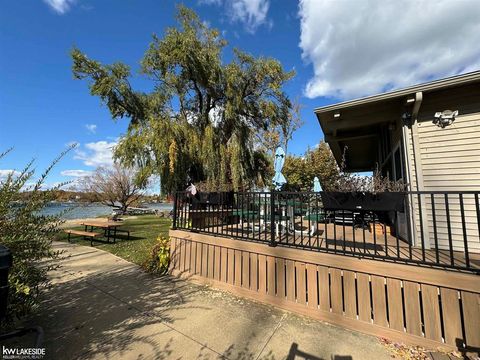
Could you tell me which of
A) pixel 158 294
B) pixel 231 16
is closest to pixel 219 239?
pixel 158 294

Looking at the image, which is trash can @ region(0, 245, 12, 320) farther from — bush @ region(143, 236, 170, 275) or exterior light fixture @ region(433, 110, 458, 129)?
exterior light fixture @ region(433, 110, 458, 129)

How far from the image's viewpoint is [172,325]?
2.99m

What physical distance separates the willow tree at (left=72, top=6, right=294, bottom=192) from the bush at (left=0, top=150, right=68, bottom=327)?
289 inches

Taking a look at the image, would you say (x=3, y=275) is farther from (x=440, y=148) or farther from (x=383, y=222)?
(x=440, y=148)

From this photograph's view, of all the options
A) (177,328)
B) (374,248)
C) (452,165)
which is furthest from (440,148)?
(177,328)

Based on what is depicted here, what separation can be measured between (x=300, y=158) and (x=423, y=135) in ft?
46.6

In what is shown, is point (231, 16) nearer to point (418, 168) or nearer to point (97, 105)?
point (97, 105)

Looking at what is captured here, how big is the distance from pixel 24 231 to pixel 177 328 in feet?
6.94

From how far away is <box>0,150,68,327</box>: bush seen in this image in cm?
244

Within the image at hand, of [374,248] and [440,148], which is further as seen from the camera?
[440,148]

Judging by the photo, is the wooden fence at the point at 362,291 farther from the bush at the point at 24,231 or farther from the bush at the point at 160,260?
the bush at the point at 24,231

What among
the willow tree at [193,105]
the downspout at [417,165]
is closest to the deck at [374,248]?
the downspout at [417,165]

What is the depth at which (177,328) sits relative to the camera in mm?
2922

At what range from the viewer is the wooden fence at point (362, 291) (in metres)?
2.47
